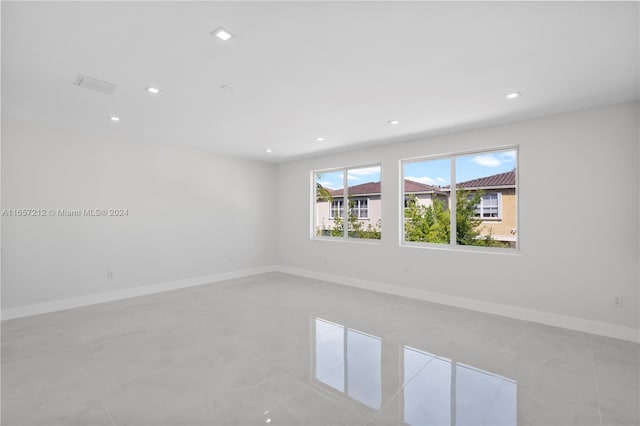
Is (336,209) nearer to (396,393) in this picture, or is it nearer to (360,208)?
(360,208)

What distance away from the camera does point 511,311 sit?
3869mm

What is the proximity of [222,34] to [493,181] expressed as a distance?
3.94 metres

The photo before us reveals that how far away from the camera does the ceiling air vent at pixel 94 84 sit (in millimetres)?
2725

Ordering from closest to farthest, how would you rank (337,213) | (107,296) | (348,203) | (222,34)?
(222,34), (107,296), (348,203), (337,213)

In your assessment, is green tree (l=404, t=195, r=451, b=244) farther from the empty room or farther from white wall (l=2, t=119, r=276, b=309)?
white wall (l=2, t=119, r=276, b=309)

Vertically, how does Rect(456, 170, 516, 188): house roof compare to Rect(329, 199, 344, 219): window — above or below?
above

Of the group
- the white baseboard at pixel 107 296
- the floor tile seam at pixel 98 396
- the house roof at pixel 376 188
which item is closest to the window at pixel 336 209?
the house roof at pixel 376 188

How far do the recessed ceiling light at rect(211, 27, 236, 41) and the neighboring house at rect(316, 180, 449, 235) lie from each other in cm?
379

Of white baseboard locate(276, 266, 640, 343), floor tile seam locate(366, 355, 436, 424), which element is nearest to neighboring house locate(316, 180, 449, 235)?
white baseboard locate(276, 266, 640, 343)

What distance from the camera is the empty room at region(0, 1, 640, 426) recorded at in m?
2.00

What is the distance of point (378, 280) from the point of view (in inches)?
206

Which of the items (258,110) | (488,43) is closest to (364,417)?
(488,43)

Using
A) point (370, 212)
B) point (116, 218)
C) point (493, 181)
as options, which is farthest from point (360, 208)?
point (116, 218)

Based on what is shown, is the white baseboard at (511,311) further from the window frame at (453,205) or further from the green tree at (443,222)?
the green tree at (443,222)
